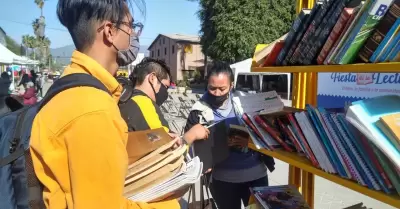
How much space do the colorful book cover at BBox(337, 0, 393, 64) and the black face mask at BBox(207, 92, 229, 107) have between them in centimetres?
156

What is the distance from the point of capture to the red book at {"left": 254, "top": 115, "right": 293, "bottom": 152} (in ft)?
5.79

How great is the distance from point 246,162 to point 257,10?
21.2m

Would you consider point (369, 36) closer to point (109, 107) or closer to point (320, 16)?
point (320, 16)

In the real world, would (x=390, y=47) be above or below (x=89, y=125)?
above

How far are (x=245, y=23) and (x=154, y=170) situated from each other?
72.1 ft

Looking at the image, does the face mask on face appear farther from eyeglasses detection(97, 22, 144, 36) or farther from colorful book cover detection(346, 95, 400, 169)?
colorful book cover detection(346, 95, 400, 169)

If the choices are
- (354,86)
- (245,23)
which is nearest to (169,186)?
(354,86)

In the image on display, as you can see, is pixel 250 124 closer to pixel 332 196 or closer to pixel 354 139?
pixel 354 139

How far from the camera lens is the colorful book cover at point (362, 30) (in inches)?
44.0

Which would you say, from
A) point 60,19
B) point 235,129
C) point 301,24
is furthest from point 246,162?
point 60,19

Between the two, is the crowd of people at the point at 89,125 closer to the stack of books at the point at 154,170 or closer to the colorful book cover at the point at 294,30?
the stack of books at the point at 154,170

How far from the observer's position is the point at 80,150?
898mm

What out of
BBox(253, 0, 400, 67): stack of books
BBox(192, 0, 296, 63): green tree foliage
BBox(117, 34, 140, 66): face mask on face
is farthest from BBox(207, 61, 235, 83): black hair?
BBox(192, 0, 296, 63): green tree foliage

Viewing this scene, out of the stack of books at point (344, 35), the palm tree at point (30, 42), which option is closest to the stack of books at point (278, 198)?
the stack of books at point (344, 35)
